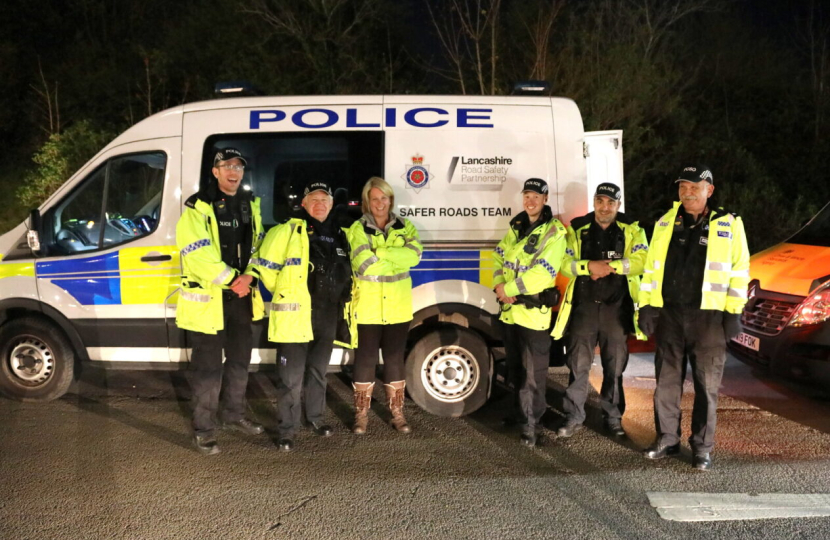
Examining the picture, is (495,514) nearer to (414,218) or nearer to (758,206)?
(414,218)

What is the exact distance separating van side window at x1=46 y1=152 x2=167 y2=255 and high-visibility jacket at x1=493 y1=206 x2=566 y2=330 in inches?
101

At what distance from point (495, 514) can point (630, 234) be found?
6.81 feet

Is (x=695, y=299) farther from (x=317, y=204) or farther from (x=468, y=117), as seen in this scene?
(x=317, y=204)

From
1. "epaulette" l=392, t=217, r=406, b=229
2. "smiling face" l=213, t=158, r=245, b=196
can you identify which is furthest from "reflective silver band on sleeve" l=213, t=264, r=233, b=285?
"epaulette" l=392, t=217, r=406, b=229

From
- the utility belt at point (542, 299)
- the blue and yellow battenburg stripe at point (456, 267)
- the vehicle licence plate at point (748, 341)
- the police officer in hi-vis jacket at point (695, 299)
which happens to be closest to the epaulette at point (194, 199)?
the blue and yellow battenburg stripe at point (456, 267)

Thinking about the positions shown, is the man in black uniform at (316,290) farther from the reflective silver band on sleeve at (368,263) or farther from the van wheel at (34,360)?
the van wheel at (34,360)

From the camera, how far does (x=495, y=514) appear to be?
3.52 meters

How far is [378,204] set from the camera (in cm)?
438

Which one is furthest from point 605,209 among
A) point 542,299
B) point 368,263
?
point 368,263

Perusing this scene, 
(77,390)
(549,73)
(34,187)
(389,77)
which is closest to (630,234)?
(77,390)

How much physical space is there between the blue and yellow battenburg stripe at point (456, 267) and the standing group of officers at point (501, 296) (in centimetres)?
31

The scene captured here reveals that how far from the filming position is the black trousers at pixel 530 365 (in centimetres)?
446

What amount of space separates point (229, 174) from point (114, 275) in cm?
142

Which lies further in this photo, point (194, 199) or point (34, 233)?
point (34, 233)
